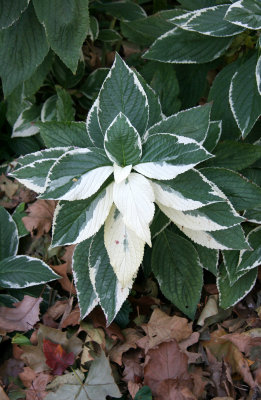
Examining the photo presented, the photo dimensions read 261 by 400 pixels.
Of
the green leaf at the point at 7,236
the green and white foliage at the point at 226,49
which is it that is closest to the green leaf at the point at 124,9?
the green and white foliage at the point at 226,49

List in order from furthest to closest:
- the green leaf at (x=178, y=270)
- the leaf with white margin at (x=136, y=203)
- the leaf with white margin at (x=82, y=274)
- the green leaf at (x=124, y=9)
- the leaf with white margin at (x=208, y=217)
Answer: the green leaf at (x=124, y=9)
the green leaf at (x=178, y=270)
the leaf with white margin at (x=82, y=274)
the leaf with white margin at (x=208, y=217)
the leaf with white margin at (x=136, y=203)

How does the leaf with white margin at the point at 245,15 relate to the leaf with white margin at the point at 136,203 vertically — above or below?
above

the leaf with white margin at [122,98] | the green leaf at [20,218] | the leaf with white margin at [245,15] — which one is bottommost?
the green leaf at [20,218]

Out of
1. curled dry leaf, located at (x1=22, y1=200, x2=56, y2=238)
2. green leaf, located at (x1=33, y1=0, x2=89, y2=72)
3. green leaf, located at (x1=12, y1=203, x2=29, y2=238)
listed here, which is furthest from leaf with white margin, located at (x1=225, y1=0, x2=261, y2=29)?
green leaf, located at (x1=12, y1=203, x2=29, y2=238)

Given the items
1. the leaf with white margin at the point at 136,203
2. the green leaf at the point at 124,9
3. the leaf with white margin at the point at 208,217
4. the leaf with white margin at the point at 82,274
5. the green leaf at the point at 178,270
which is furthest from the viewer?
the green leaf at the point at 124,9

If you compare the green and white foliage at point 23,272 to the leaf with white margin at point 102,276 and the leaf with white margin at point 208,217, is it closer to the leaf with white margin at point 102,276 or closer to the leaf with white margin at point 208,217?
the leaf with white margin at point 102,276

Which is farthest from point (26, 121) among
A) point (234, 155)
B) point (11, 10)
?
point (234, 155)

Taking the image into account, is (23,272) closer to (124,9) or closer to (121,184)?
(121,184)
